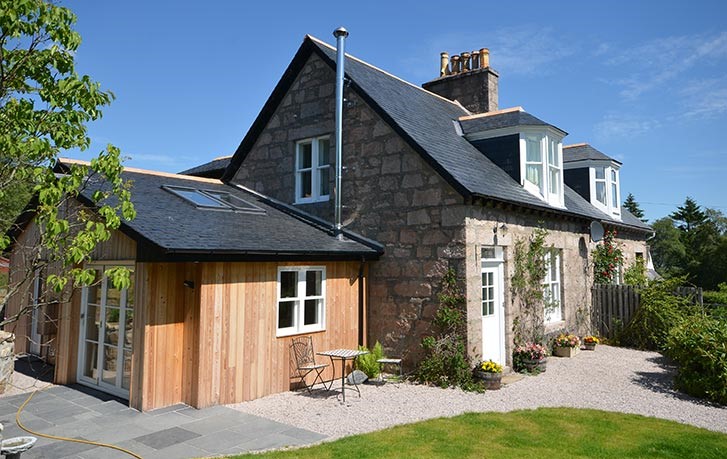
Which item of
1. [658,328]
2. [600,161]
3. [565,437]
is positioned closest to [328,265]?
[565,437]

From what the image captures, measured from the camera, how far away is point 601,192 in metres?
19.0

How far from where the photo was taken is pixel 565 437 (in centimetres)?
707

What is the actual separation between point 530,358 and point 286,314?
5613mm

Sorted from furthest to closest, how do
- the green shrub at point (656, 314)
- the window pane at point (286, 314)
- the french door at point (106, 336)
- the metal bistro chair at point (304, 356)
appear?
the green shrub at point (656, 314)
the window pane at point (286, 314)
the metal bistro chair at point (304, 356)
the french door at point (106, 336)

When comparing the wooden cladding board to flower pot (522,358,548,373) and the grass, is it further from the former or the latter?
flower pot (522,358,548,373)

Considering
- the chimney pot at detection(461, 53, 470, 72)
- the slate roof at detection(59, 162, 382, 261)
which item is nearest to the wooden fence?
the slate roof at detection(59, 162, 382, 261)

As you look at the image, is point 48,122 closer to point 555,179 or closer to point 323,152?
point 323,152

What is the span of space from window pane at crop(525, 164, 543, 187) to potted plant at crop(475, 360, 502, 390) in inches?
218

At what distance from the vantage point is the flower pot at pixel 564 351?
1336 cm

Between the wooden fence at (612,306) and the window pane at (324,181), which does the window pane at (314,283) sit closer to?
the window pane at (324,181)

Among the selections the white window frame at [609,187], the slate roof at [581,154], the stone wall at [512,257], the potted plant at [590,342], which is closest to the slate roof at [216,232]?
the stone wall at [512,257]

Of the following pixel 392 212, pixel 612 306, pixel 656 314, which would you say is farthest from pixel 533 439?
pixel 612 306

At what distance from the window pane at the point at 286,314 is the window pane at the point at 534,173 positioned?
7.26m

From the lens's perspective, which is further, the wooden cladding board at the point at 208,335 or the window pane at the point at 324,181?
the window pane at the point at 324,181
